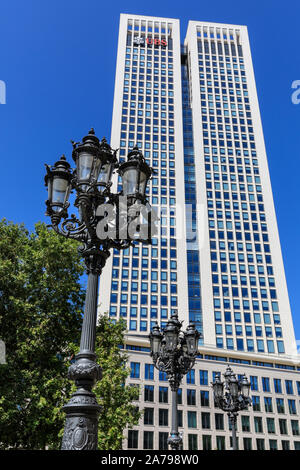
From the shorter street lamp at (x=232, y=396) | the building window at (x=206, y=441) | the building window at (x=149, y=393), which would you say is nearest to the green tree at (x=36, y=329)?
the shorter street lamp at (x=232, y=396)

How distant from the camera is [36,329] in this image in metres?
17.9

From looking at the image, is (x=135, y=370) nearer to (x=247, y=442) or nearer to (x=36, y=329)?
(x=247, y=442)

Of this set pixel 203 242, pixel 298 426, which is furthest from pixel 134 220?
pixel 203 242

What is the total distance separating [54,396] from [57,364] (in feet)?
5.83

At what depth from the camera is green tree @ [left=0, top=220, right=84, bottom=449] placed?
1636cm

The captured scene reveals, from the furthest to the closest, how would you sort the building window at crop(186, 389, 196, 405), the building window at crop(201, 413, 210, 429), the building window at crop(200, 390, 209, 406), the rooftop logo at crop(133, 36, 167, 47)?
the rooftop logo at crop(133, 36, 167, 47)
the building window at crop(200, 390, 209, 406)
the building window at crop(186, 389, 196, 405)
the building window at crop(201, 413, 210, 429)

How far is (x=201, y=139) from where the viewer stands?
8406 centimetres

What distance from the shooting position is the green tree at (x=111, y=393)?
17859mm

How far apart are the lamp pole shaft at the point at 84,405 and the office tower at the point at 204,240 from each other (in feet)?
164

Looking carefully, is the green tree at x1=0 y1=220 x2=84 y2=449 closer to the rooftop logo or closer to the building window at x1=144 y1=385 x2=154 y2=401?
the building window at x1=144 y1=385 x2=154 y2=401

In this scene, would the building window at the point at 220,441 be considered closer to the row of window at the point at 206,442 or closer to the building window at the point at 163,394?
the row of window at the point at 206,442

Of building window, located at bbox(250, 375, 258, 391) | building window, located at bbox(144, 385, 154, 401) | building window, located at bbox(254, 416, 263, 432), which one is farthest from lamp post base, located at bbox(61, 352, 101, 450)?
building window, located at bbox(254, 416, 263, 432)

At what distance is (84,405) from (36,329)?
46.8ft

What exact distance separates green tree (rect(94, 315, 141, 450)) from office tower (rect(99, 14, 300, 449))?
3327cm
